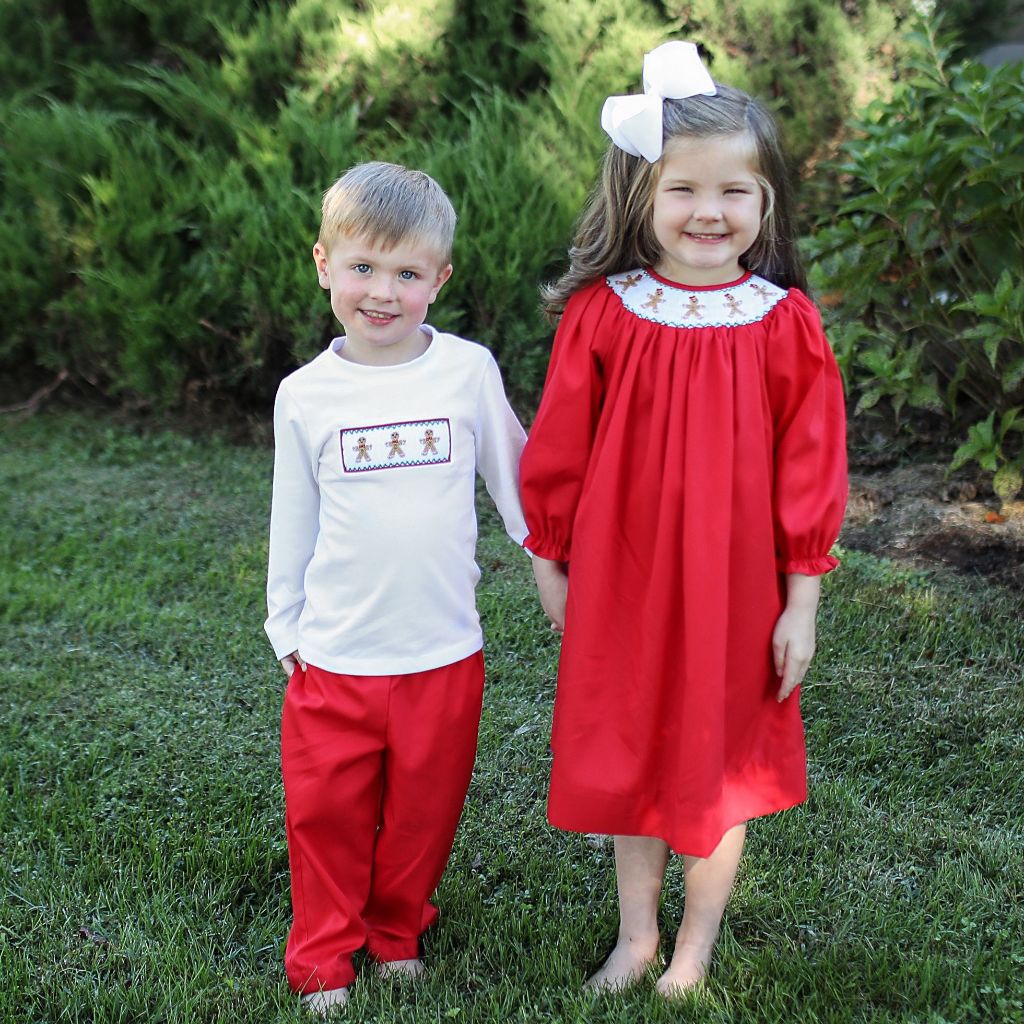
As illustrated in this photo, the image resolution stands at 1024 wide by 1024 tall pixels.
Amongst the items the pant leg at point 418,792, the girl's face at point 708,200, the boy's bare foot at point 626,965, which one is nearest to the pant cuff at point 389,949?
the pant leg at point 418,792

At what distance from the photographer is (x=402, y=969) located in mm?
2340

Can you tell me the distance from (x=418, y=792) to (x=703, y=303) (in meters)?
1.01

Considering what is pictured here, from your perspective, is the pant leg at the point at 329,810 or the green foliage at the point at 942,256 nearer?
the pant leg at the point at 329,810

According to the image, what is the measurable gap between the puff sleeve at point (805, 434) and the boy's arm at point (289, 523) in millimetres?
813

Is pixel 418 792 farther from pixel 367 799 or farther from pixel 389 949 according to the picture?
pixel 389 949

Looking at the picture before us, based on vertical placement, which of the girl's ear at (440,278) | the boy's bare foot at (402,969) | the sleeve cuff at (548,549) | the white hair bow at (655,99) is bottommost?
the boy's bare foot at (402,969)

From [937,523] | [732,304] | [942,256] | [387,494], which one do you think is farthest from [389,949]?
[942,256]

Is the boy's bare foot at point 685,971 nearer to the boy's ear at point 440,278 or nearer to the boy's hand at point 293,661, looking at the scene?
the boy's hand at point 293,661

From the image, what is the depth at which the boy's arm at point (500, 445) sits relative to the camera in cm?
219

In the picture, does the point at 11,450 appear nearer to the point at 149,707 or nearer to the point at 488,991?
the point at 149,707

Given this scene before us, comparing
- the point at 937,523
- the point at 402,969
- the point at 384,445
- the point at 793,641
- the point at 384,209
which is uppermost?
the point at 384,209

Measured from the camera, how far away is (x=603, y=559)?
2092 mm

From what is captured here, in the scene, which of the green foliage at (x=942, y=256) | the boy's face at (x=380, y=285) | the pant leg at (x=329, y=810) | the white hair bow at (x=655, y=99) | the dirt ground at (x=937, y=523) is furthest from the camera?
the dirt ground at (x=937, y=523)

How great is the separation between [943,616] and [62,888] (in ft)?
8.02
